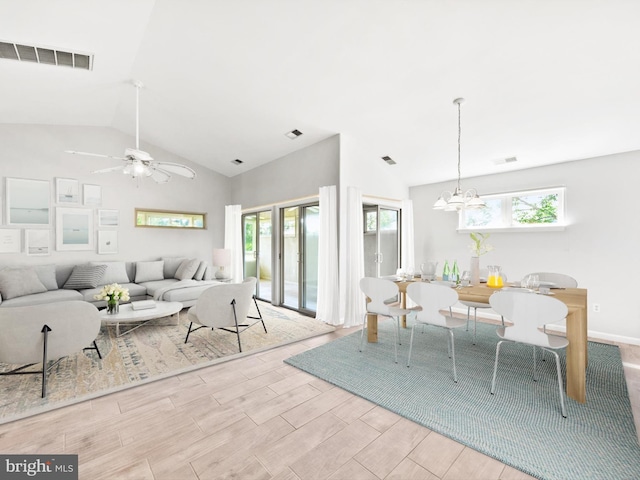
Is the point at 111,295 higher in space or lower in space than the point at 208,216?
lower

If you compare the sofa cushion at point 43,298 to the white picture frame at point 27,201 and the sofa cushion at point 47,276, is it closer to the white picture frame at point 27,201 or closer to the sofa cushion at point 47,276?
the sofa cushion at point 47,276

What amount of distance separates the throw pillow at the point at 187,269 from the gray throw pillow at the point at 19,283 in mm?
1934

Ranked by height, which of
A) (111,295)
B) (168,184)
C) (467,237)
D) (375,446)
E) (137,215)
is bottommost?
(375,446)

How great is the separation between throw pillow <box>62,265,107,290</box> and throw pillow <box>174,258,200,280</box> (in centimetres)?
123

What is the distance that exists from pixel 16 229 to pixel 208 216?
3.14m

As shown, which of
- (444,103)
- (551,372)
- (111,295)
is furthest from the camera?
(111,295)

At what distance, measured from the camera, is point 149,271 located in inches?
221

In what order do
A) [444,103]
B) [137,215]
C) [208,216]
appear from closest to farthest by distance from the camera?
[444,103] → [137,215] → [208,216]

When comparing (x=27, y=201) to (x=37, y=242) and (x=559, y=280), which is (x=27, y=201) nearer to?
(x=37, y=242)

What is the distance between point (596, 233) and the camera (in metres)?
3.92

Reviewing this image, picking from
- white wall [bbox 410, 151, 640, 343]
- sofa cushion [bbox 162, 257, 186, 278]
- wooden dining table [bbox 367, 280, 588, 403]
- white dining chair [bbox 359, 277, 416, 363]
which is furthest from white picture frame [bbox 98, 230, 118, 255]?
white wall [bbox 410, 151, 640, 343]

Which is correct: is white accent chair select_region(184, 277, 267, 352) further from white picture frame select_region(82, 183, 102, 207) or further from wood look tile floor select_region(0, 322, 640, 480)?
white picture frame select_region(82, 183, 102, 207)

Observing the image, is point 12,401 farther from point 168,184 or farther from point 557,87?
point 557,87

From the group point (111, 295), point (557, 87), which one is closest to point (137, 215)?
point (111, 295)
